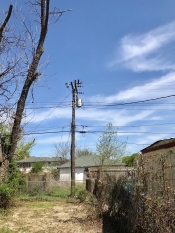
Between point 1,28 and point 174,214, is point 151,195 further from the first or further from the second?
point 1,28

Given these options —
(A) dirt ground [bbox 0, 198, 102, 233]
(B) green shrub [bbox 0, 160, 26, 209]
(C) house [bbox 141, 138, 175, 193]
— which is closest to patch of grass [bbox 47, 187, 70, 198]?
(B) green shrub [bbox 0, 160, 26, 209]

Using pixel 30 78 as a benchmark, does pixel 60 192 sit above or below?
below

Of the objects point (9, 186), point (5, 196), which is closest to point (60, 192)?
point (9, 186)

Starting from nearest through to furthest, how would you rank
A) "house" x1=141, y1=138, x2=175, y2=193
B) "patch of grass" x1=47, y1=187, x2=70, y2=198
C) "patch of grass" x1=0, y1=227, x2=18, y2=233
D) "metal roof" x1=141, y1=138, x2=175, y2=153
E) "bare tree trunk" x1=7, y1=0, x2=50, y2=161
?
"house" x1=141, y1=138, x2=175, y2=193 → "patch of grass" x1=0, y1=227, x2=18, y2=233 → "metal roof" x1=141, y1=138, x2=175, y2=153 → "bare tree trunk" x1=7, y1=0, x2=50, y2=161 → "patch of grass" x1=47, y1=187, x2=70, y2=198

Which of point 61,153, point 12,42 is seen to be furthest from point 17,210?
point 61,153

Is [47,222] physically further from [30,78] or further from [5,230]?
[30,78]

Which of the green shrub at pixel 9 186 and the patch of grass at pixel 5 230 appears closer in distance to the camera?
the patch of grass at pixel 5 230

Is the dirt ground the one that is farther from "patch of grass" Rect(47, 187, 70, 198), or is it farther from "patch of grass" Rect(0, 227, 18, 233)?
"patch of grass" Rect(47, 187, 70, 198)

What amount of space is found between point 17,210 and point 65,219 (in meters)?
3.43

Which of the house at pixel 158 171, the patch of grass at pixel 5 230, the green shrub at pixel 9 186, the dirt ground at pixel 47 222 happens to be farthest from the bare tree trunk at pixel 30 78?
the house at pixel 158 171

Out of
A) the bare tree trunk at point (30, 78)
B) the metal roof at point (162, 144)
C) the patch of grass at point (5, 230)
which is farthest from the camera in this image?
the bare tree trunk at point (30, 78)

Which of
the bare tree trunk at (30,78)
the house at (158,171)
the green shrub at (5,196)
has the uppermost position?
the bare tree trunk at (30,78)

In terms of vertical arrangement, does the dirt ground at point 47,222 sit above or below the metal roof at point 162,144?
below

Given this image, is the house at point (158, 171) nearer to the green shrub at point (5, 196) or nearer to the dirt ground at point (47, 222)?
the dirt ground at point (47, 222)
